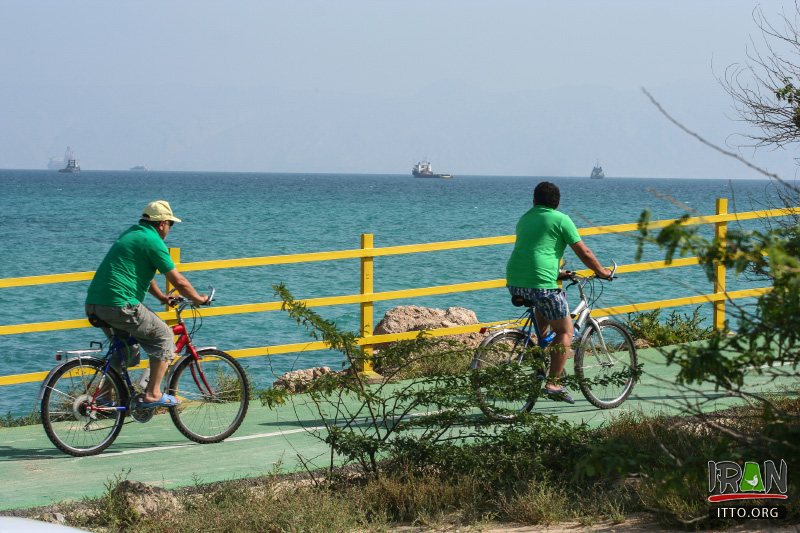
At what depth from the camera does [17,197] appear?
108250 millimetres

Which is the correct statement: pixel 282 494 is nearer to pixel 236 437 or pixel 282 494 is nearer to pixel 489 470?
pixel 489 470

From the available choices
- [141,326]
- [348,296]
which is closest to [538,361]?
[141,326]

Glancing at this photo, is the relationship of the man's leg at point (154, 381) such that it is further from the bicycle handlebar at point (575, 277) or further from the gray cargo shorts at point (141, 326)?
the bicycle handlebar at point (575, 277)

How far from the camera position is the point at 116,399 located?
874 cm

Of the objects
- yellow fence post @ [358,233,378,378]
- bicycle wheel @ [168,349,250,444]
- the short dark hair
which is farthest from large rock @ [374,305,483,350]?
bicycle wheel @ [168,349,250,444]

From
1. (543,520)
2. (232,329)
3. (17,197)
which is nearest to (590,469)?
(543,520)

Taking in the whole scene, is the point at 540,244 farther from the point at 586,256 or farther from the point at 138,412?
the point at 138,412

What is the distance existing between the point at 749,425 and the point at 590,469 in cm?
345

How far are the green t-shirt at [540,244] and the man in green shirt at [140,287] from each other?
2525 millimetres

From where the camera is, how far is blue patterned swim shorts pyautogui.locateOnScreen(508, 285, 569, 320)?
9.20m

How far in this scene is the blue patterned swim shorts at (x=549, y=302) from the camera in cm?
920

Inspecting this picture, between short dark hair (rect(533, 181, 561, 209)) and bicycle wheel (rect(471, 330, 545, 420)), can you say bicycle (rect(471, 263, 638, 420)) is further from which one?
short dark hair (rect(533, 181, 561, 209))

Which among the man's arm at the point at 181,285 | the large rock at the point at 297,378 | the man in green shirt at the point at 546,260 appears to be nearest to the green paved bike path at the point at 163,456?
the man in green shirt at the point at 546,260

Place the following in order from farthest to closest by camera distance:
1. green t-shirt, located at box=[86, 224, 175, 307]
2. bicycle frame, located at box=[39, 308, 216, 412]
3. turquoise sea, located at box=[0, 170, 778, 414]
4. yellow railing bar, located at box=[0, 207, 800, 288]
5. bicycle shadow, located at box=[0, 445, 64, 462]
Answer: turquoise sea, located at box=[0, 170, 778, 414] < yellow railing bar, located at box=[0, 207, 800, 288] < bicycle shadow, located at box=[0, 445, 64, 462] < bicycle frame, located at box=[39, 308, 216, 412] < green t-shirt, located at box=[86, 224, 175, 307]
